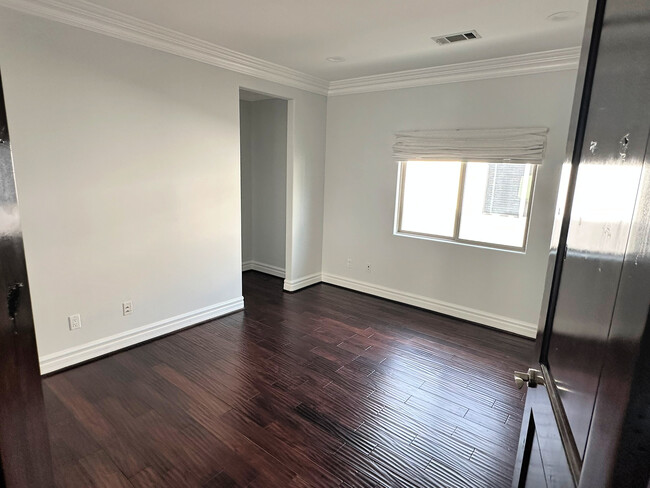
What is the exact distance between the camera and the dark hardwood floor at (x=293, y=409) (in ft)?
6.25

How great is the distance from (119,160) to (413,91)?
9.89ft

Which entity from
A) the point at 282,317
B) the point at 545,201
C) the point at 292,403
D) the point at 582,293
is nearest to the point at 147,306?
the point at 282,317

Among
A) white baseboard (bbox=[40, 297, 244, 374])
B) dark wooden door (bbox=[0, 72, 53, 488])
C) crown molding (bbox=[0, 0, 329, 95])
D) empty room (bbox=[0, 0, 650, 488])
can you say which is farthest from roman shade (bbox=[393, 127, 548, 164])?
dark wooden door (bbox=[0, 72, 53, 488])

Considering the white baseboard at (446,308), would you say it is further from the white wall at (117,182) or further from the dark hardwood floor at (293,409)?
the white wall at (117,182)

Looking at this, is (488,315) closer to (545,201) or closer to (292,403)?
(545,201)

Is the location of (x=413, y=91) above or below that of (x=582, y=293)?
above

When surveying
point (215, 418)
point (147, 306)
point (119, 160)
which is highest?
point (119, 160)

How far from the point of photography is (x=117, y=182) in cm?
288

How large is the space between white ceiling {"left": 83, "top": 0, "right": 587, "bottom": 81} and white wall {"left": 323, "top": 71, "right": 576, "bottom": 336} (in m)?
0.42

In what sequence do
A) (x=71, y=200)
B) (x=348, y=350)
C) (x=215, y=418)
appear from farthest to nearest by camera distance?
(x=348, y=350) < (x=71, y=200) < (x=215, y=418)

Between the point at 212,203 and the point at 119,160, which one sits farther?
the point at 212,203

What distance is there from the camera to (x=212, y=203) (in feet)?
11.8

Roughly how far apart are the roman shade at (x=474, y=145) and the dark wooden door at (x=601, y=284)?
268 centimetres

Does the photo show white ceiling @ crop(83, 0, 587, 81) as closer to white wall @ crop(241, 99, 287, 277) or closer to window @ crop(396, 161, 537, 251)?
window @ crop(396, 161, 537, 251)
